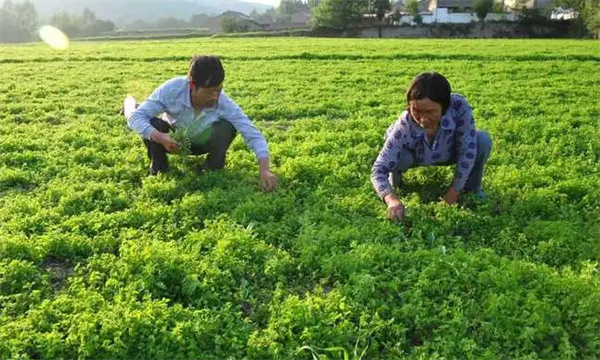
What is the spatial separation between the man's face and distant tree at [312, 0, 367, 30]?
70028 mm

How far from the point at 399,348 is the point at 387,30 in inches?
2735

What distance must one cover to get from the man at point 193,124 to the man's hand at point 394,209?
1.45m

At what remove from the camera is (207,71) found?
6.00 metres

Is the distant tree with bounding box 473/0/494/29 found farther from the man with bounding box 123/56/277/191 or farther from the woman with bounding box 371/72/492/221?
the man with bounding box 123/56/277/191

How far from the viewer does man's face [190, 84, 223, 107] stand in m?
6.09

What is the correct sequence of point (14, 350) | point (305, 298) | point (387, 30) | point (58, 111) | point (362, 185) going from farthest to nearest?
point (387, 30), point (58, 111), point (362, 185), point (305, 298), point (14, 350)

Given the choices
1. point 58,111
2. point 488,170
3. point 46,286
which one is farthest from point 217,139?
point 58,111

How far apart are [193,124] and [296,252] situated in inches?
94.2

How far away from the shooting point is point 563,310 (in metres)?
4.14

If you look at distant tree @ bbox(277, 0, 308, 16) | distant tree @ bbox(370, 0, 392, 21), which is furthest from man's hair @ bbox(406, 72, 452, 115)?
distant tree @ bbox(277, 0, 308, 16)

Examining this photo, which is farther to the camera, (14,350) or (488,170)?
(488,170)

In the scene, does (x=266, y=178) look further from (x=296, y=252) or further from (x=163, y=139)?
(x=296, y=252)

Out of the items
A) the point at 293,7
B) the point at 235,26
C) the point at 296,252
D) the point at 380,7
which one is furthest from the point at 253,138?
the point at 293,7

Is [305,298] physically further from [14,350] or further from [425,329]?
[14,350]
